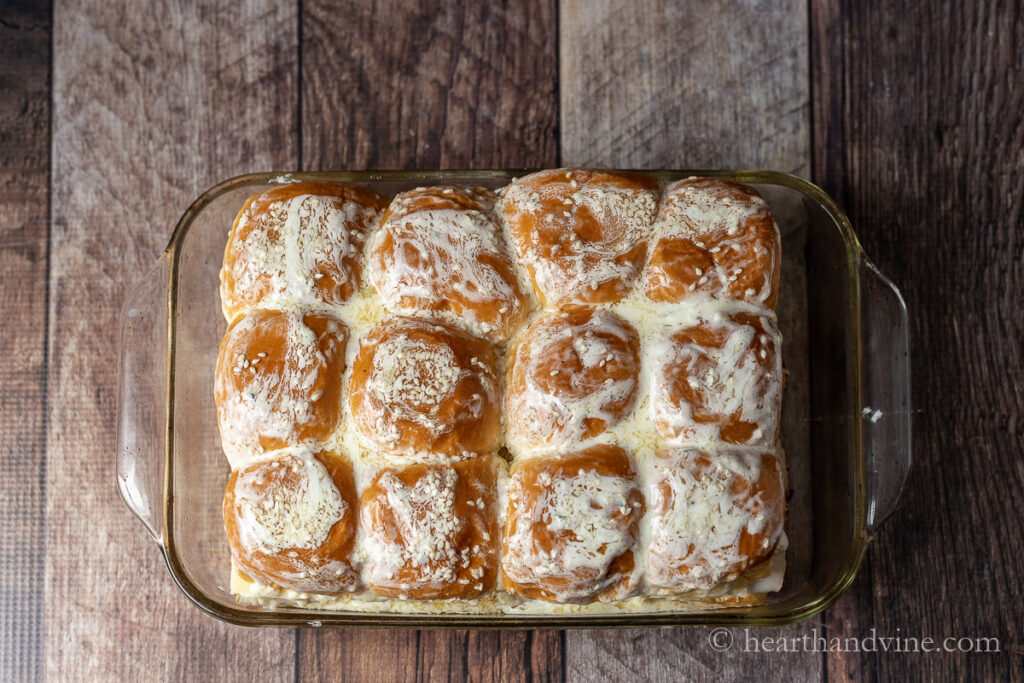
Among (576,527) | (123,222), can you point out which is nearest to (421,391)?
(576,527)

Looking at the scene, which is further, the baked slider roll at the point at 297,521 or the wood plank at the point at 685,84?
the wood plank at the point at 685,84

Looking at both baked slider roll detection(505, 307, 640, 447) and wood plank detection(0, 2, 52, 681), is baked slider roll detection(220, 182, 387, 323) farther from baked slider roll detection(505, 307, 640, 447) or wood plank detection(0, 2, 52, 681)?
wood plank detection(0, 2, 52, 681)

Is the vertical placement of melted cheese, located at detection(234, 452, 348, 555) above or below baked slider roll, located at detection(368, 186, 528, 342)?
below

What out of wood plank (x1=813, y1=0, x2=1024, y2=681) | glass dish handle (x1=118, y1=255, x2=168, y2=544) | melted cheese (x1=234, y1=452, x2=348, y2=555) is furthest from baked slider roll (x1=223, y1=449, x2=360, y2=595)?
wood plank (x1=813, y1=0, x2=1024, y2=681)

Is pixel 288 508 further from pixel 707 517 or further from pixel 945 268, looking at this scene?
pixel 945 268

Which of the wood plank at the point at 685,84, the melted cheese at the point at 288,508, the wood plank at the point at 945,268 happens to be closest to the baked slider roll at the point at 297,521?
the melted cheese at the point at 288,508

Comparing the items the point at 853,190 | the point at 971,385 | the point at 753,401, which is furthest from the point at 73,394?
the point at 971,385

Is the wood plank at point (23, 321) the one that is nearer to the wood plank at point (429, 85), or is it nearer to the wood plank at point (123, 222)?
the wood plank at point (123, 222)
